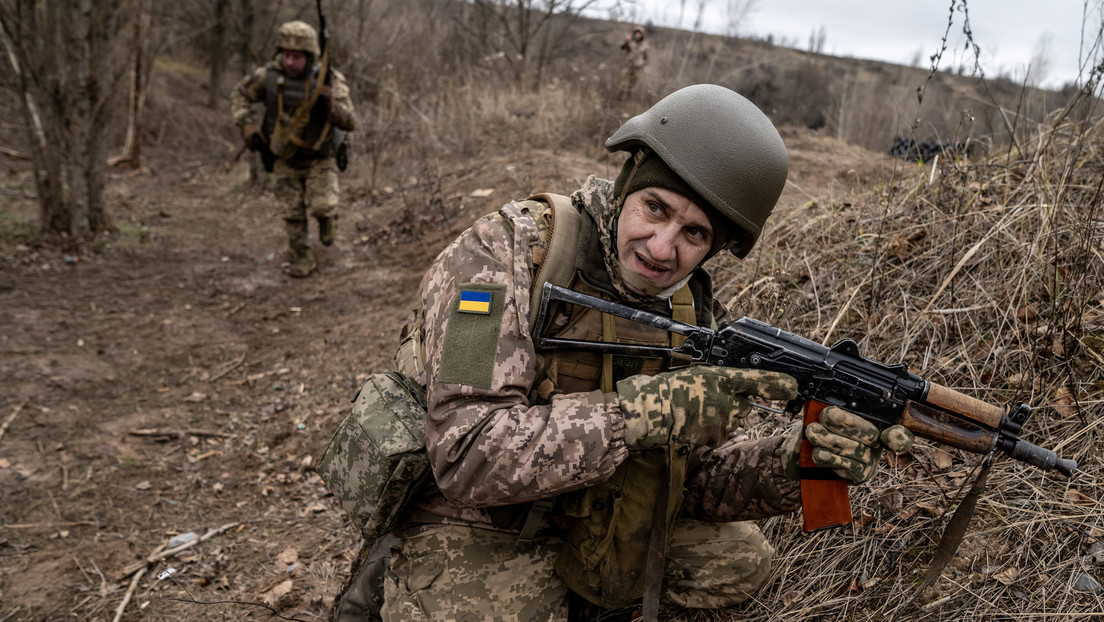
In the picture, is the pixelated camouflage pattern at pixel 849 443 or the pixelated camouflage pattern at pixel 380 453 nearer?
the pixelated camouflage pattern at pixel 849 443

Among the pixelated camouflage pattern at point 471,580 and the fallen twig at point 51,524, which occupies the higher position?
the pixelated camouflage pattern at point 471,580

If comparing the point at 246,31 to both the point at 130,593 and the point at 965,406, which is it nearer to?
the point at 130,593

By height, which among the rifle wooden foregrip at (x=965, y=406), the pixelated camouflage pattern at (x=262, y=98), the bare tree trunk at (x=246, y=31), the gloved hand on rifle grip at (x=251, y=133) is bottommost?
the rifle wooden foregrip at (x=965, y=406)

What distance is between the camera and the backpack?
198cm

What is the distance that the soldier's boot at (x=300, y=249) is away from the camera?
6703 mm

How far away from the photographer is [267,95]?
6559mm

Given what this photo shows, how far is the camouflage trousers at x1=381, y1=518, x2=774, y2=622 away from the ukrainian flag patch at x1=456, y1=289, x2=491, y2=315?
76cm

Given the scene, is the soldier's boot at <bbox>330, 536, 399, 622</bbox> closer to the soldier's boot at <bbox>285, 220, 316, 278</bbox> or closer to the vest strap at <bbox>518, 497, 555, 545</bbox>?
the vest strap at <bbox>518, 497, 555, 545</bbox>

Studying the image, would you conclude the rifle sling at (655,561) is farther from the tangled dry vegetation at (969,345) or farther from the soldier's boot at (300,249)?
the soldier's boot at (300,249)

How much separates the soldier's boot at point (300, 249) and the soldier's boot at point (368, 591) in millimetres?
4912

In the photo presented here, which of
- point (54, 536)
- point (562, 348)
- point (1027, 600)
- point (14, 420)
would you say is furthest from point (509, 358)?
point (14, 420)

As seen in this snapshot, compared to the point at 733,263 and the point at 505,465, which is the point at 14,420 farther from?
the point at 733,263

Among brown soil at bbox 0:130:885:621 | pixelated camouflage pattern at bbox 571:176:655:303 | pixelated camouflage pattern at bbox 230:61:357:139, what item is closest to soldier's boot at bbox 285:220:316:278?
brown soil at bbox 0:130:885:621

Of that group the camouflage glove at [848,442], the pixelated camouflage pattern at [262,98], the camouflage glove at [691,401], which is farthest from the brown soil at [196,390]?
the camouflage glove at [848,442]
